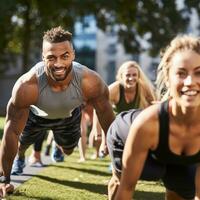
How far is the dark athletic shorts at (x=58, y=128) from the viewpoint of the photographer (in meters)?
5.63

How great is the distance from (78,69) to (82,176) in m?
2.39

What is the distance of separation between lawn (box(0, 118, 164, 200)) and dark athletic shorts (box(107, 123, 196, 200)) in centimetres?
180

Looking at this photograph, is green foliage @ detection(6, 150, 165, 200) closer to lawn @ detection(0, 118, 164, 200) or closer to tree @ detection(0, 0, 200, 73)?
lawn @ detection(0, 118, 164, 200)

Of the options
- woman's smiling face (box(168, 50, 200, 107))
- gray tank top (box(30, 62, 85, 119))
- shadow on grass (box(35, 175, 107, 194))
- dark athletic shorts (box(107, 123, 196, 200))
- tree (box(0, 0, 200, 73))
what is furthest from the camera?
tree (box(0, 0, 200, 73))

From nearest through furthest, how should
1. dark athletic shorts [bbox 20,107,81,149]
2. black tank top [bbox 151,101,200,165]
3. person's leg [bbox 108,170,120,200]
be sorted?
black tank top [bbox 151,101,200,165] → person's leg [bbox 108,170,120,200] → dark athletic shorts [bbox 20,107,81,149]

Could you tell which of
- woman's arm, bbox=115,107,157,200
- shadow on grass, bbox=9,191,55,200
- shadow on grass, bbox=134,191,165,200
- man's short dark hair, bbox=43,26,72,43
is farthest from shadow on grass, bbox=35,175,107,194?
woman's arm, bbox=115,107,157,200

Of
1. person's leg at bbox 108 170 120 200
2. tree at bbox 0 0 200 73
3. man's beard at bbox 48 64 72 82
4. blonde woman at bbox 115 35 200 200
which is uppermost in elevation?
tree at bbox 0 0 200 73

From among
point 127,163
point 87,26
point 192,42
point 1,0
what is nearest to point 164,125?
point 127,163

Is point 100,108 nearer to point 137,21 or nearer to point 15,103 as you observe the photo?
point 15,103

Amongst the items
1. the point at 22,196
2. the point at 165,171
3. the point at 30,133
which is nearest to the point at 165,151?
the point at 165,171

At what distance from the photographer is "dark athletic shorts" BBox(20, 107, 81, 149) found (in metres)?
5.63

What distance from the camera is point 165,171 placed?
3.60 m

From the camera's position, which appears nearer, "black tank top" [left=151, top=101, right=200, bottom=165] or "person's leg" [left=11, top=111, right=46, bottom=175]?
"black tank top" [left=151, top=101, right=200, bottom=165]

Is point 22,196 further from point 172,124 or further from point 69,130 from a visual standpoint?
point 172,124
